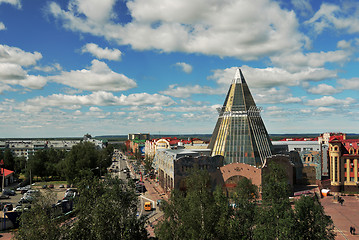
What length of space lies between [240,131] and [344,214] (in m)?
28.5

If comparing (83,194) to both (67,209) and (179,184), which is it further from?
(179,184)

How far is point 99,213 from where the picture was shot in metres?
22.8

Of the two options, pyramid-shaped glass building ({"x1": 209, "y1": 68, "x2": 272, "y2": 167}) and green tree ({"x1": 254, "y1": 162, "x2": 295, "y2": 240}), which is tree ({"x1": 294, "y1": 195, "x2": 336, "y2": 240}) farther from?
pyramid-shaped glass building ({"x1": 209, "y1": 68, "x2": 272, "y2": 167})

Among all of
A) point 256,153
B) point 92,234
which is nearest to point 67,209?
point 92,234

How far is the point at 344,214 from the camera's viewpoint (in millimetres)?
Result: 54250

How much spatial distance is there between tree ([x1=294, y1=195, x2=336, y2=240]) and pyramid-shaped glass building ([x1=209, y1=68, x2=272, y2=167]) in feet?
130

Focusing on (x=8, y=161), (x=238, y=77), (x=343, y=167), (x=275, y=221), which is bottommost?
(x=343, y=167)

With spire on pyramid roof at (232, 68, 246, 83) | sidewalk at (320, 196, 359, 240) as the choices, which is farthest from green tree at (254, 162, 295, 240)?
spire on pyramid roof at (232, 68, 246, 83)

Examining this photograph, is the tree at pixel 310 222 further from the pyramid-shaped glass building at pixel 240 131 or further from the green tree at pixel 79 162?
the green tree at pixel 79 162

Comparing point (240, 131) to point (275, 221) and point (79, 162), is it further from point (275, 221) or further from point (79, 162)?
point (275, 221)

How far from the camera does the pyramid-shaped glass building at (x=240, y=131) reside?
67.9 metres

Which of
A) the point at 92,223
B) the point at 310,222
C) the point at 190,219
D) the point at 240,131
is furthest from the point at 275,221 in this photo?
the point at 240,131

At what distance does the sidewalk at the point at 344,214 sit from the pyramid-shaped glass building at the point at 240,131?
17182 mm

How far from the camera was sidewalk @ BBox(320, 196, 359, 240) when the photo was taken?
43656 millimetres
